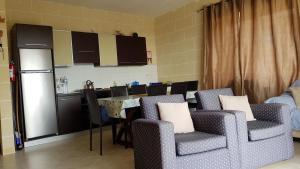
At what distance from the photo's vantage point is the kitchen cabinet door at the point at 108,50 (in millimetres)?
5711

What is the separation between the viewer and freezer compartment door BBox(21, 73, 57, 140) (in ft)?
14.8

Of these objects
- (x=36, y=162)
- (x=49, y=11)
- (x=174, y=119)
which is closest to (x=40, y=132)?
(x=36, y=162)

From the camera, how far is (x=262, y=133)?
268cm

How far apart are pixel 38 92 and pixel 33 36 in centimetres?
96

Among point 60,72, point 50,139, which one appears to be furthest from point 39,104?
point 60,72

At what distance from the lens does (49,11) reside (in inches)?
208

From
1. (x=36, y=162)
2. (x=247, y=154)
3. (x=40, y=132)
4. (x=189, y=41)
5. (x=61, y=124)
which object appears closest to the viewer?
(x=247, y=154)

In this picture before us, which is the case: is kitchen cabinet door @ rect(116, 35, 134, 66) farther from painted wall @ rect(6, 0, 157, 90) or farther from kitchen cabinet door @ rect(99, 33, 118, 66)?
painted wall @ rect(6, 0, 157, 90)

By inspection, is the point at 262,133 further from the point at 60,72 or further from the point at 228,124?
the point at 60,72

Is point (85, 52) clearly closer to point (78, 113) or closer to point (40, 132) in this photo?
point (78, 113)

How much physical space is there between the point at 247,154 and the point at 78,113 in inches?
136

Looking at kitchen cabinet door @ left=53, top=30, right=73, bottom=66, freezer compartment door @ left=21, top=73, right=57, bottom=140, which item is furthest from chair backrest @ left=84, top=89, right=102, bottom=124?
kitchen cabinet door @ left=53, top=30, right=73, bottom=66

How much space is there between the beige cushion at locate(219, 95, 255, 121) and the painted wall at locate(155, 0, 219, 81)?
8.98ft

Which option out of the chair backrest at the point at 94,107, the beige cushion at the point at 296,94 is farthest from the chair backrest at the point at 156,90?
the beige cushion at the point at 296,94
